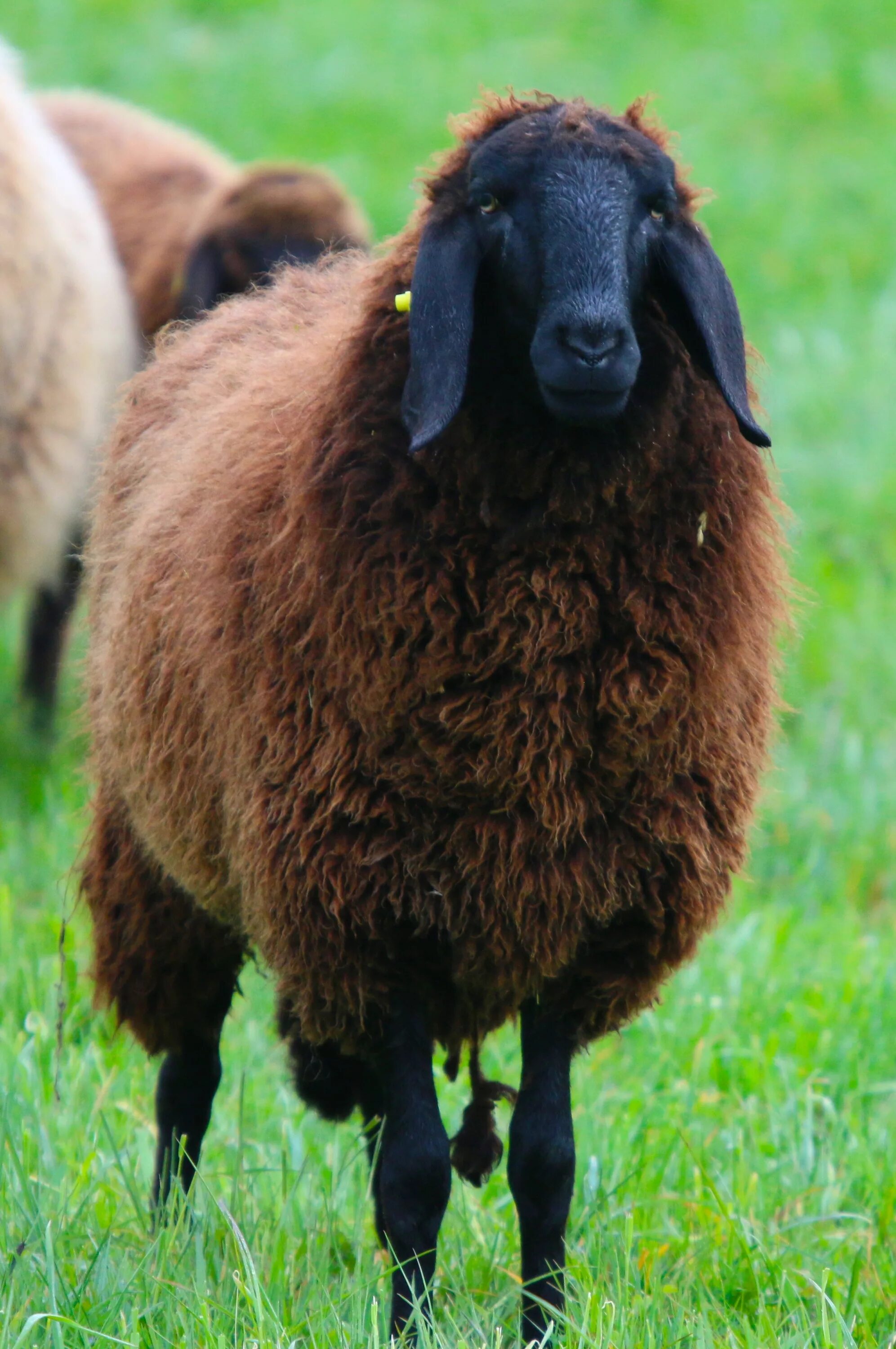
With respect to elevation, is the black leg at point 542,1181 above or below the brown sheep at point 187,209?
below

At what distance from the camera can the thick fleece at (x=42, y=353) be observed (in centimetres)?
582

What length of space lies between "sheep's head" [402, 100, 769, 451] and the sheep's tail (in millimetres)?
1297

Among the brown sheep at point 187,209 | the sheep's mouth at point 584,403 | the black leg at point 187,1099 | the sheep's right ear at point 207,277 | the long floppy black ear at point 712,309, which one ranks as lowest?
the black leg at point 187,1099

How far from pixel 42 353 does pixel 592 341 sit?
151 inches

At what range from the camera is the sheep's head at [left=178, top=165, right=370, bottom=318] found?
6.64 metres

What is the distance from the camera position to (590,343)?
256 centimetres

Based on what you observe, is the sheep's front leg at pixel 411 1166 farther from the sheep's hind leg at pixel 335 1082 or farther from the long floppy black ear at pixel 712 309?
the long floppy black ear at pixel 712 309

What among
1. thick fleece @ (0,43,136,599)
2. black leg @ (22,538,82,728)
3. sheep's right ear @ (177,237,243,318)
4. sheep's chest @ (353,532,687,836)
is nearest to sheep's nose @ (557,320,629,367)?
sheep's chest @ (353,532,687,836)

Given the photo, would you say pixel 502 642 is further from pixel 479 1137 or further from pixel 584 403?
pixel 479 1137

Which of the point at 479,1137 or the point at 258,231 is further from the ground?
the point at 258,231

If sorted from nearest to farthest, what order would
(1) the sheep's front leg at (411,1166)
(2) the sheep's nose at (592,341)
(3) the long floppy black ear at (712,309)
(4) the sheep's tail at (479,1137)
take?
1. (2) the sheep's nose at (592,341)
2. (3) the long floppy black ear at (712,309)
3. (1) the sheep's front leg at (411,1166)
4. (4) the sheep's tail at (479,1137)

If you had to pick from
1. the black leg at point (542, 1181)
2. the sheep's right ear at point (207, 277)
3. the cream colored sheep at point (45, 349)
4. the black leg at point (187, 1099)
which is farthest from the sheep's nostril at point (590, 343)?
the sheep's right ear at point (207, 277)

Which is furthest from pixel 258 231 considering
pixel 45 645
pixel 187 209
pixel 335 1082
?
pixel 335 1082

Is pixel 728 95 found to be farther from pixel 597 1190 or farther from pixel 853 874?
pixel 597 1190
